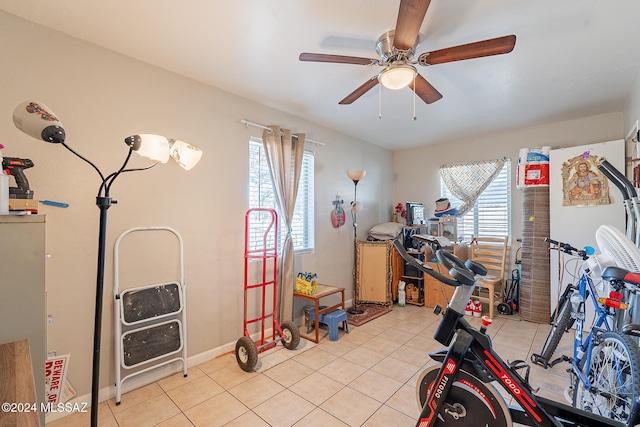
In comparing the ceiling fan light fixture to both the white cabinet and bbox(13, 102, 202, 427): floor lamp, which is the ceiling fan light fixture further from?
the white cabinet

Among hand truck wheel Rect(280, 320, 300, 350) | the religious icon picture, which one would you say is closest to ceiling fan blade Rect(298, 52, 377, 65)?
hand truck wheel Rect(280, 320, 300, 350)

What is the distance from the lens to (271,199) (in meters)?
3.29

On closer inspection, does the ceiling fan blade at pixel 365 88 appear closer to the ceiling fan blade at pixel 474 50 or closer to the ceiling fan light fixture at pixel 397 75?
the ceiling fan light fixture at pixel 397 75

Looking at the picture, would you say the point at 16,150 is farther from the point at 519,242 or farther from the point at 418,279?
the point at 519,242

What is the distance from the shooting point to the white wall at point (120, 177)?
1877 millimetres

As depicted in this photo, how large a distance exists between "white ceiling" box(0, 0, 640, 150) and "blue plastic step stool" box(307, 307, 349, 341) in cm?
245

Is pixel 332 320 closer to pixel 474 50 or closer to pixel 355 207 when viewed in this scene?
pixel 355 207

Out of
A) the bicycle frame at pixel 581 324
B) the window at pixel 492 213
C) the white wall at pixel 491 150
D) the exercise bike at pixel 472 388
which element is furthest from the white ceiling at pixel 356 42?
the bicycle frame at pixel 581 324

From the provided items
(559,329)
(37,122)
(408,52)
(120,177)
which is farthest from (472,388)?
(120,177)

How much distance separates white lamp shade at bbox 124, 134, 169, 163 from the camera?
5.00ft

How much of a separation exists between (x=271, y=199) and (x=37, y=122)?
7.10 ft

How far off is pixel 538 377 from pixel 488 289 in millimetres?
1674

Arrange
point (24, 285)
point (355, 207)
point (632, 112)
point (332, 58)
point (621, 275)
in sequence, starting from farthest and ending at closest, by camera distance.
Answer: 1. point (355, 207)
2. point (632, 112)
3. point (332, 58)
4. point (621, 275)
5. point (24, 285)

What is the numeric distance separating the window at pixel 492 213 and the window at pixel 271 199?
265 centimetres
